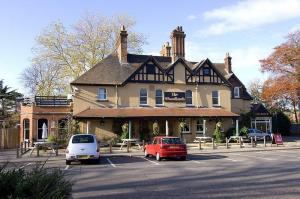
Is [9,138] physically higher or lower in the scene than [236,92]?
lower

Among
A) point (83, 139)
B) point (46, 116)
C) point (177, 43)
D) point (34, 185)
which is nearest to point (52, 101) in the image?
point (46, 116)

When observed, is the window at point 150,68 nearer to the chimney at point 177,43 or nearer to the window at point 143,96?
the window at point 143,96

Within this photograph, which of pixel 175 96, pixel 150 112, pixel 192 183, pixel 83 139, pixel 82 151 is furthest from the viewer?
pixel 175 96

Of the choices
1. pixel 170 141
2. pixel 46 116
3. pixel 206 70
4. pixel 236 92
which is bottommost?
pixel 170 141

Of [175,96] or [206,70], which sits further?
[206,70]

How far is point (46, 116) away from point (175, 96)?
1289 cm

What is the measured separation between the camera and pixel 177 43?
42.7m

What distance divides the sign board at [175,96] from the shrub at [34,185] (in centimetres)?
3382

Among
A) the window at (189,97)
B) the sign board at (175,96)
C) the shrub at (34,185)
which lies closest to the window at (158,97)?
the sign board at (175,96)

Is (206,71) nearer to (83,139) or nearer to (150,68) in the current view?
(150,68)

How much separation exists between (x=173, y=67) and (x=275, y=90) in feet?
54.5

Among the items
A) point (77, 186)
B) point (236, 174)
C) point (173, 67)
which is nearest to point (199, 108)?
point (173, 67)

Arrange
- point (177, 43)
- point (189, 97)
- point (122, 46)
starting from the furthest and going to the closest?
point (177, 43) < point (189, 97) < point (122, 46)

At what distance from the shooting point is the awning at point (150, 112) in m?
36.1
